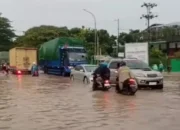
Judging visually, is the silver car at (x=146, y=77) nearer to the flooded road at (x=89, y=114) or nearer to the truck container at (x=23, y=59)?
the flooded road at (x=89, y=114)

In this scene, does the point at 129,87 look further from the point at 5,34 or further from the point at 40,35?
the point at 5,34

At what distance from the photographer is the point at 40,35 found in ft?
307

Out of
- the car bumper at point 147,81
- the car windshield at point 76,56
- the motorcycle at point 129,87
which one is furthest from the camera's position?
the car windshield at point 76,56

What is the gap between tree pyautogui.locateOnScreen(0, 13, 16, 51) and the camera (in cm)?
9619

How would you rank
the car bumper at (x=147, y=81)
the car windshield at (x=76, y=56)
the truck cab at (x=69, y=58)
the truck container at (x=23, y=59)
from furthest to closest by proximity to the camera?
the truck container at (x=23, y=59) → the car windshield at (x=76, y=56) → the truck cab at (x=69, y=58) → the car bumper at (x=147, y=81)

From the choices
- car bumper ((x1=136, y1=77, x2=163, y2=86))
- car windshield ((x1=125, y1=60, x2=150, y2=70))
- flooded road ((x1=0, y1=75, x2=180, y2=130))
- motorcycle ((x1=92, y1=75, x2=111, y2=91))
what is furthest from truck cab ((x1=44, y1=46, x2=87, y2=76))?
flooded road ((x1=0, y1=75, x2=180, y2=130))

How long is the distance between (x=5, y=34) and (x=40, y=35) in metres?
9.48

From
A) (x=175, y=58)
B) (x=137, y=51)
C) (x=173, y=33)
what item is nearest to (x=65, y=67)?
(x=137, y=51)

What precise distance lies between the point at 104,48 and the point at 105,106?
252 ft

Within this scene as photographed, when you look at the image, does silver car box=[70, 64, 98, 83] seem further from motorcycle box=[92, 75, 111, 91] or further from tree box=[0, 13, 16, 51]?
tree box=[0, 13, 16, 51]

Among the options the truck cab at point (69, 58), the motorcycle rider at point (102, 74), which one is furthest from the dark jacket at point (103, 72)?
the truck cab at point (69, 58)

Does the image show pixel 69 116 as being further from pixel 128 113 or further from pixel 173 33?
pixel 173 33

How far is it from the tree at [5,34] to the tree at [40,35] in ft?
7.97

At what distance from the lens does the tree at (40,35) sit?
3642 inches
